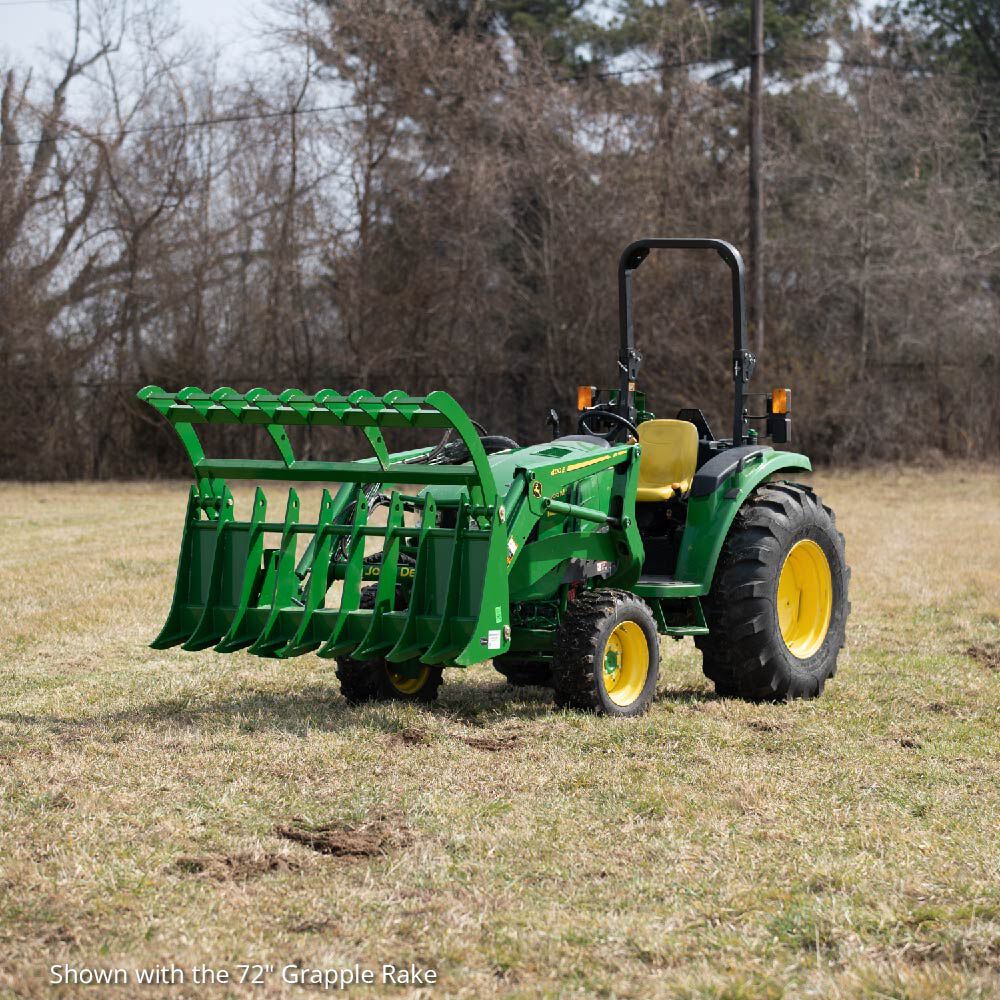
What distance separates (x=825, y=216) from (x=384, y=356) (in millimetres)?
7898

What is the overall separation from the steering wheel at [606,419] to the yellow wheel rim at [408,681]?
1408 millimetres

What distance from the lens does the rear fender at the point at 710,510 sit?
691 centimetres

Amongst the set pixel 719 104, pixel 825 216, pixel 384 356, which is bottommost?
pixel 384 356

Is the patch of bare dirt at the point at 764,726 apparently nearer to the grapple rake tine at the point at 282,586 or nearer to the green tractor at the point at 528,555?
the green tractor at the point at 528,555

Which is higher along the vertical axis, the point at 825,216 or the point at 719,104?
the point at 719,104

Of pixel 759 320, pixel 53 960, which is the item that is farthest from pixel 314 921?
pixel 759 320

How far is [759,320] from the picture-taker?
2211 centimetres

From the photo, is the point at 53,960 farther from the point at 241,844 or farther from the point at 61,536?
the point at 61,536

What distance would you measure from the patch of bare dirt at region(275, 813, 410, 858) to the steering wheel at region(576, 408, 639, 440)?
2.67 metres

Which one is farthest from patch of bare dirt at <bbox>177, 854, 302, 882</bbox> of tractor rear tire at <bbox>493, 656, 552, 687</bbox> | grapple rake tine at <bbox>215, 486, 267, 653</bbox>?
tractor rear tire at <bbox>493, 656, 552, 687</bbox>

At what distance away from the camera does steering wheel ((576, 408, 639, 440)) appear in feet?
23.0

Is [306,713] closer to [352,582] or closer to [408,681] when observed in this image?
[408,681]

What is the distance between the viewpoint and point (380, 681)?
6.82m

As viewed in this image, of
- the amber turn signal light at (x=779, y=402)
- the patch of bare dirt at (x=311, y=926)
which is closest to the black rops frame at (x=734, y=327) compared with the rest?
the amber turn signal light at (x=779, y=402)
